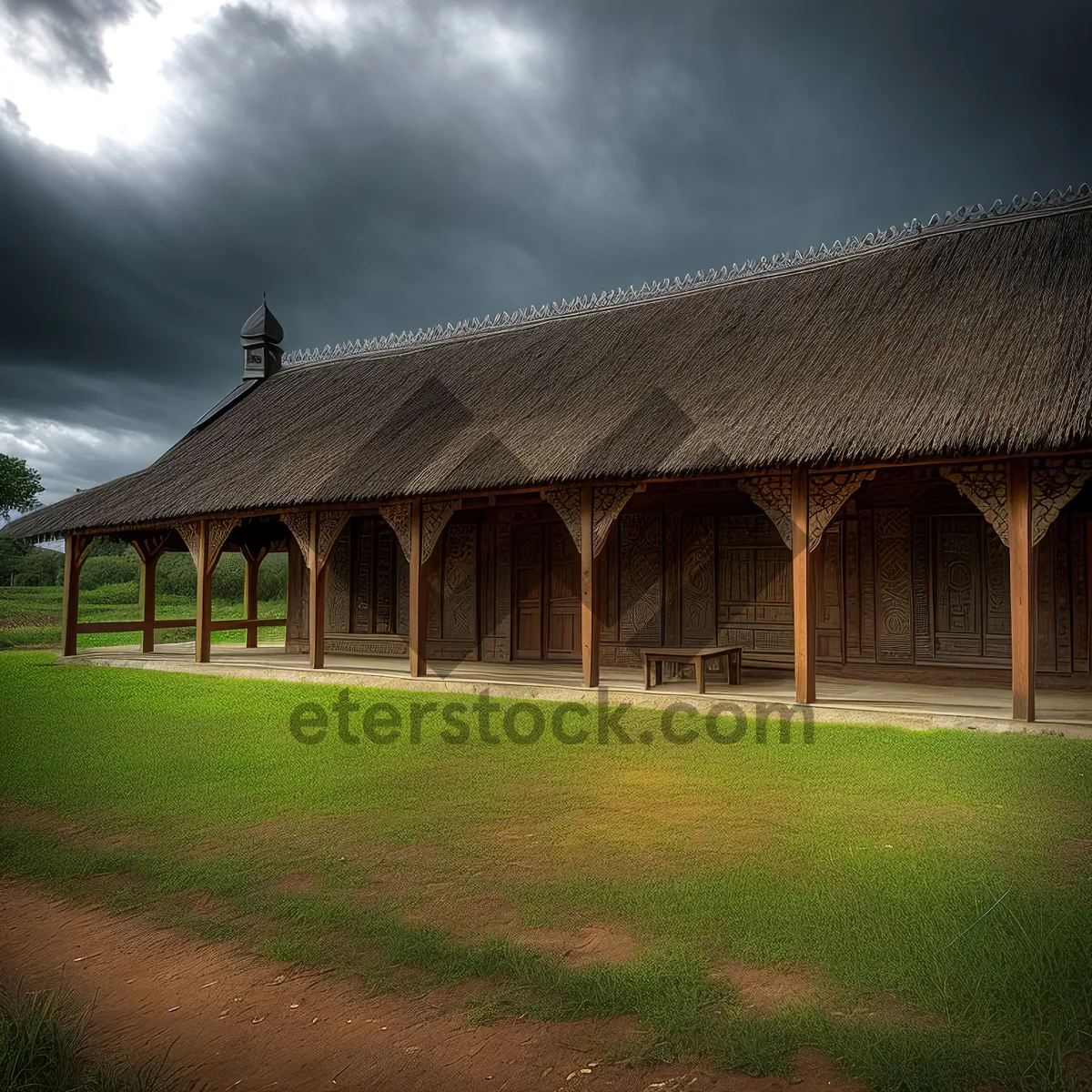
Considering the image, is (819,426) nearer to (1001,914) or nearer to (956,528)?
(956,528)

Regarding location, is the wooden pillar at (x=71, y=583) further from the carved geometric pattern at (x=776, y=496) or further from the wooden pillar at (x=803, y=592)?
the wooden pillar at (x=803, y=592)

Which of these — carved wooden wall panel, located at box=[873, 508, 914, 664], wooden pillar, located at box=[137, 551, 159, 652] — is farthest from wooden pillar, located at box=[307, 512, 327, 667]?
Answer: carved wooden wall panel, located at box=[873, 508, 914, 664]

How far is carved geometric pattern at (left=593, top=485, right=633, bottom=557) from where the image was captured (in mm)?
9102

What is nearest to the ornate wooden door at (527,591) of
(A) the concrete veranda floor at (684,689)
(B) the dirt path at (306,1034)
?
(A) the concrete veranda floor at (684,689)

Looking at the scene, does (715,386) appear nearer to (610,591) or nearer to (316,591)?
(610,591)

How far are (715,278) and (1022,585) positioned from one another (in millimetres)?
6982

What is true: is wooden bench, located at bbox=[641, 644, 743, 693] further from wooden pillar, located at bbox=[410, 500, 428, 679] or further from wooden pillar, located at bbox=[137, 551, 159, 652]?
wooden pillar, located at bbox=[137, 551, 159, 652]

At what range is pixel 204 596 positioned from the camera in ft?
41.9

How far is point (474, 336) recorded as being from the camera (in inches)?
566

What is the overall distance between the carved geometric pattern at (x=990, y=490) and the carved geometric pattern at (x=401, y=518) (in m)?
6.22

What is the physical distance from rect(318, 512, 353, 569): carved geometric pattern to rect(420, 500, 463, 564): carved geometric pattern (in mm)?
1367

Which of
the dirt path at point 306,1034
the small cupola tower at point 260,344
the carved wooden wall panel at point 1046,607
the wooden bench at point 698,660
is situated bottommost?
the dirt path at point 306,1034

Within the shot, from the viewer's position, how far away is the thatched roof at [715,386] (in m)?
7.57

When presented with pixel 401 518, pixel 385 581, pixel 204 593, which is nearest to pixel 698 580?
pixel 401 518
